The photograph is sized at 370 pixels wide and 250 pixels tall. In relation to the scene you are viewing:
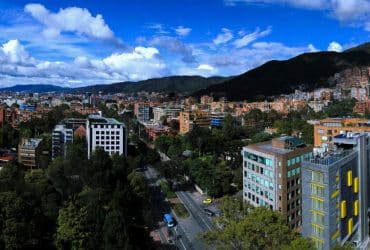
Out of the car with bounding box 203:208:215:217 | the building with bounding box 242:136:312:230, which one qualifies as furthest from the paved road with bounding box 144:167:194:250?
the building with bounding box 242:136:312:230

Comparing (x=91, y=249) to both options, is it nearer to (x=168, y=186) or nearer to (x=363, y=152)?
(x=363, y=152)

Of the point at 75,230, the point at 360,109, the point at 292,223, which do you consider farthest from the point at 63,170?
the point at 360,109

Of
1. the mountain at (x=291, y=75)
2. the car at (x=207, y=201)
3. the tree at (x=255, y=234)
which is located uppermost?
the mountain at (x=291, y=75)

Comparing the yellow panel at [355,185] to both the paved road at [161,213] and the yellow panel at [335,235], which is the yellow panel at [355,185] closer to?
the yellow panel at [335,235]

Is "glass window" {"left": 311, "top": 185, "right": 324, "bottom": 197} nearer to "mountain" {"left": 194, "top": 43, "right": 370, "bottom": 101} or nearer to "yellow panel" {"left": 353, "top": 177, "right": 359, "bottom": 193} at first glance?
"yellow panel" {"left": 353, "top": 177, "right": 359, "bottom": 193}

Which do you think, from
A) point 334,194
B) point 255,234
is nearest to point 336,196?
point 334,194

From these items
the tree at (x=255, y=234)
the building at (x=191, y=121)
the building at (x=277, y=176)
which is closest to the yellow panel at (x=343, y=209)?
the building at (x=277, y=176)
